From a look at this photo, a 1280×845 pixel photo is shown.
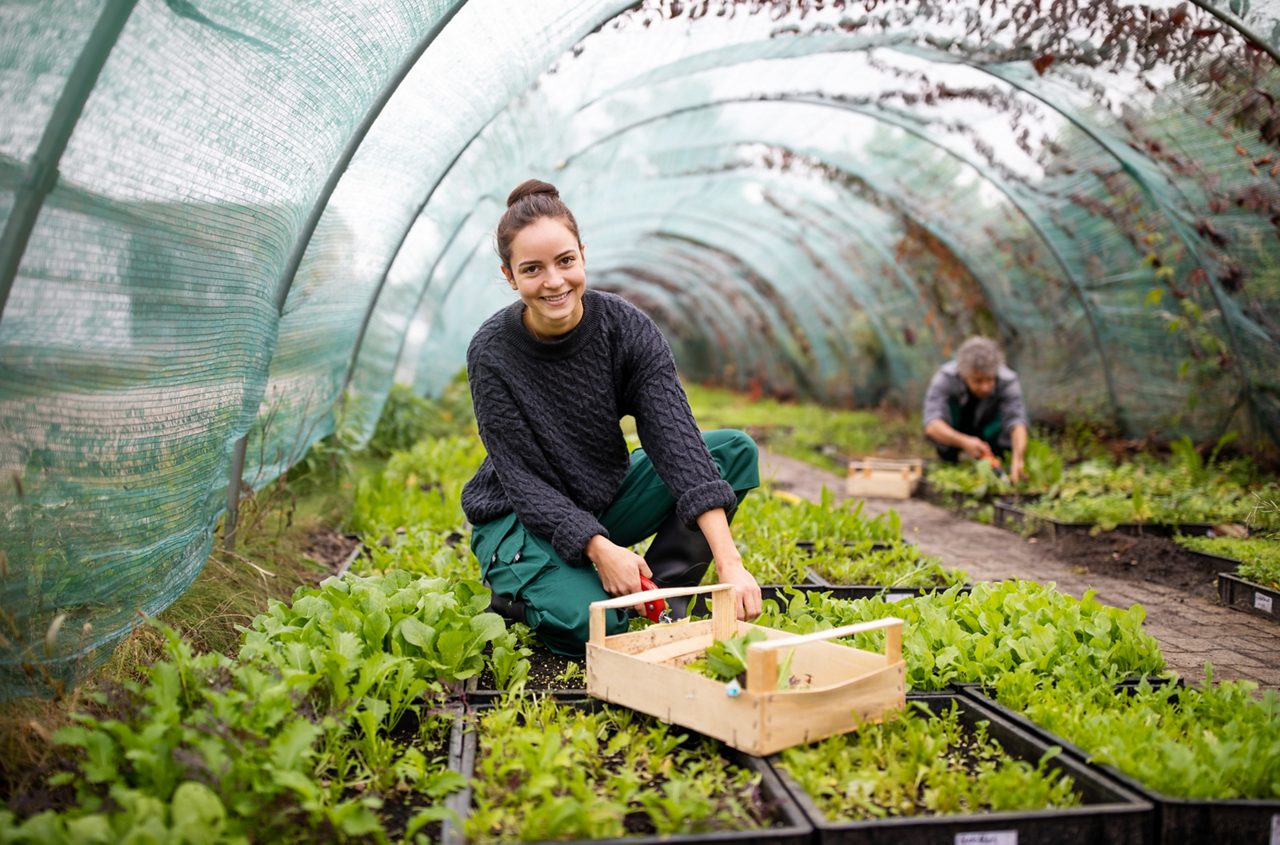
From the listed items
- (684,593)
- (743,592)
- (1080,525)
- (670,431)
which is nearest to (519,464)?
(670,431)

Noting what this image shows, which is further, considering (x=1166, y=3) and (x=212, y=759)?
(x=1166, y=3)

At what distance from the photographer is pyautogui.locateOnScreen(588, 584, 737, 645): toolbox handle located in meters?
2.56

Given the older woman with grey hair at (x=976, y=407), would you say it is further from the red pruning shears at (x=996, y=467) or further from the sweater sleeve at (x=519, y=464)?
the sweater sleeve at (x=519, y=464)

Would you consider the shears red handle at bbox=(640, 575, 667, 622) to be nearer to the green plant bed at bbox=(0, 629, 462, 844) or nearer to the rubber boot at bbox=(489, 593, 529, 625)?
the rubber boot at bbox=(489, 593, 529, 625)

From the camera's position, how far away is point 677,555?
3436 mm

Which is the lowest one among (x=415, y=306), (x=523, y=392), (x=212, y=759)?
(x=212, y=759)

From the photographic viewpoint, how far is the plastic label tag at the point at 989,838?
197 centimetres

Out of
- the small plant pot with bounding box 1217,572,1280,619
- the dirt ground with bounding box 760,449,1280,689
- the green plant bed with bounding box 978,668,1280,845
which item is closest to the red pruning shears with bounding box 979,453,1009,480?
the dirt ground with bounding box 760,449,1280,689

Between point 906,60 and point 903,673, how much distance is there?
6256mm

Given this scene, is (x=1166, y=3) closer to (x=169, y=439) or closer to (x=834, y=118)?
(x=834, y=118)

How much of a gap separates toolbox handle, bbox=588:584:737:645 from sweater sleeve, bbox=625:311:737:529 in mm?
278

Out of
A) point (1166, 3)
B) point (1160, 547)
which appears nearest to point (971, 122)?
point (1166, 3)

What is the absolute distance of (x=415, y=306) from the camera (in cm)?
799

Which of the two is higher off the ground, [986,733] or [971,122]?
[971,122]
